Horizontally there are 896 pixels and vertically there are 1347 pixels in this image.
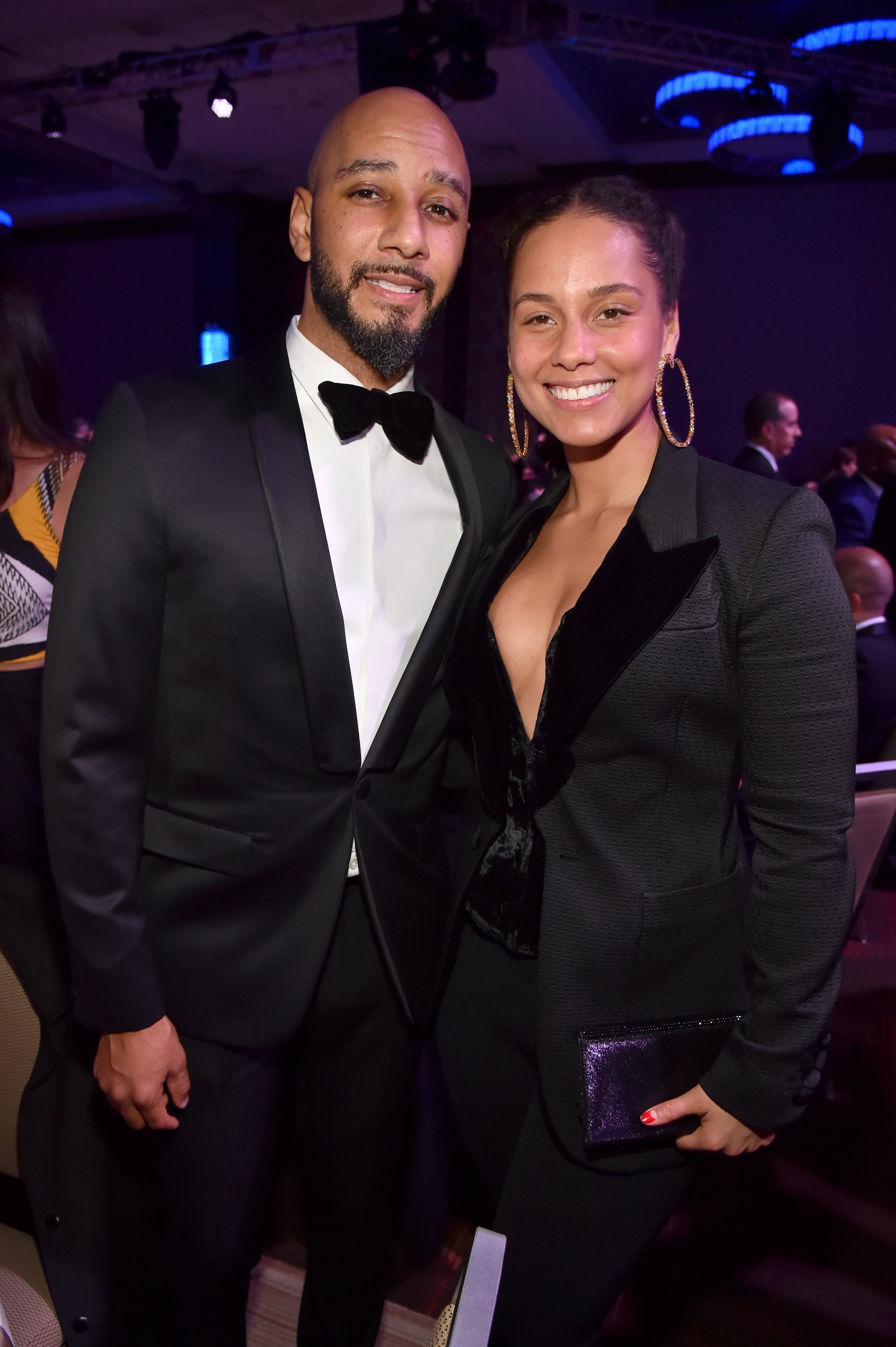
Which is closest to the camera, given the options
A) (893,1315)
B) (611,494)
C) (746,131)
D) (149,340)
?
(611,494)

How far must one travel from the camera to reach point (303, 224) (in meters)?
1.61

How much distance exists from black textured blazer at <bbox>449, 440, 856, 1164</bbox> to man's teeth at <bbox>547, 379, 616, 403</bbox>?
0.13m

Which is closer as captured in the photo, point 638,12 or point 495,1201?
point 495,1201

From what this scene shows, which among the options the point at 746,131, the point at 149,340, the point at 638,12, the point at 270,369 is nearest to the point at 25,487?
the point at 270,369

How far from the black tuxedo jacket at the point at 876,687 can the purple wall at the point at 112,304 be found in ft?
36.6

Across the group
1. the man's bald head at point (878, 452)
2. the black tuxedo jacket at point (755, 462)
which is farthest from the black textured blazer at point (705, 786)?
the man's bald head at point (878, 452)

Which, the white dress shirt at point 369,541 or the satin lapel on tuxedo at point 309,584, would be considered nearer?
the satin lapel on tuxedo at point 309,584

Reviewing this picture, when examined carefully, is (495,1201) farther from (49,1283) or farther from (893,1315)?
(893,1315)

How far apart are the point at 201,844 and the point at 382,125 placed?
1161 millimetres

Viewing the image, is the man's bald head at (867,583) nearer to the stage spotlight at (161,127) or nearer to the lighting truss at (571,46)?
the lighting truss at (571,46)

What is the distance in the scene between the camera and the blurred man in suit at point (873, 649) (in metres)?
3.65

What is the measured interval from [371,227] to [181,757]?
2.88 ft

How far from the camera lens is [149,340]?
13.2 metres

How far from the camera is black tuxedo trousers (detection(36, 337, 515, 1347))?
1.31 m
